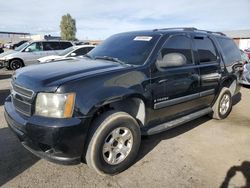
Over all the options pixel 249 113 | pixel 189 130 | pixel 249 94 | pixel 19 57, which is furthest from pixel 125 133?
pixel 19 57

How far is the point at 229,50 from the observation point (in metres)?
6.00

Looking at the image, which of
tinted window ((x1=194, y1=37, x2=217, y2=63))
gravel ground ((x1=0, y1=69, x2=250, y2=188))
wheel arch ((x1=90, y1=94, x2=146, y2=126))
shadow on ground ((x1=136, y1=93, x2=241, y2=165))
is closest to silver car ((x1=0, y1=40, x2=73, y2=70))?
gravel ground ((x1=0, y1=69, x2=250, y2=188))

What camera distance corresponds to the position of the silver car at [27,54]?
14.1 metres

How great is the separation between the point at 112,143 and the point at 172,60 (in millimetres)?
1666

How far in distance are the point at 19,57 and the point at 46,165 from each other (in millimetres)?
11756

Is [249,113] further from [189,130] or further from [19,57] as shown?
[19,57]

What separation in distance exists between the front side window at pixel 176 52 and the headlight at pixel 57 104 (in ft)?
5.30

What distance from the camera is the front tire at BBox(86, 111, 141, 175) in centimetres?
317

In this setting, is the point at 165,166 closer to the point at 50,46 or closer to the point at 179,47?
the point at 179,47

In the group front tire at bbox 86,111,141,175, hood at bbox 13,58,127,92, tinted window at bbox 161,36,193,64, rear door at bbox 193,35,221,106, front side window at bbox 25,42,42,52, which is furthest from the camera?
front side window at bbox 25,42,42,52

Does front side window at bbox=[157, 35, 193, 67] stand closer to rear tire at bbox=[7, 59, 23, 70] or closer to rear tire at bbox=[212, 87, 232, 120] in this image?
rear tire at bbox=[212, 87, 232, 120]

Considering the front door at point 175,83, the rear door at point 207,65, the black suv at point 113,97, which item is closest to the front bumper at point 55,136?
the black suv at point 113,97

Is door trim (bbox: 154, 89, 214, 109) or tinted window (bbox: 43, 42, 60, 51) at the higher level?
tinted window (bbox: 43, 42, 60, 51)

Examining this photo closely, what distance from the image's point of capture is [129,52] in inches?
166
